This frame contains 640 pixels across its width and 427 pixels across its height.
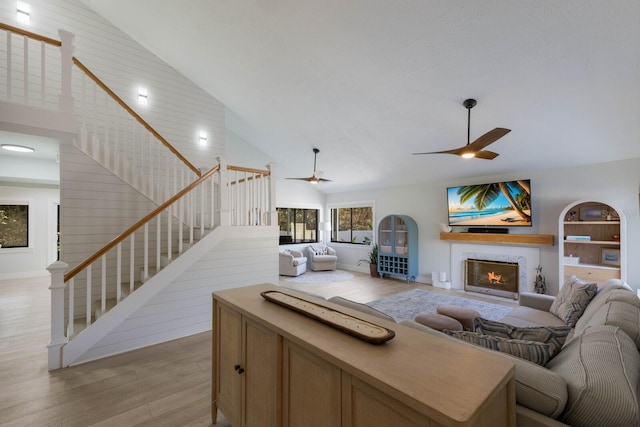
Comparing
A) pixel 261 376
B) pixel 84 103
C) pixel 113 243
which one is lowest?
pixel 261 376

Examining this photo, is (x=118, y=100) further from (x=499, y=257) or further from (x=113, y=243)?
(x=499, y=257)

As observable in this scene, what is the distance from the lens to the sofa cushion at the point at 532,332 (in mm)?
1532

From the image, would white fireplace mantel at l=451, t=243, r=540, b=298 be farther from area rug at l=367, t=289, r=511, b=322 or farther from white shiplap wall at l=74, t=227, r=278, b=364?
white shiplap wall at l=74, t=227, r=278, b=364

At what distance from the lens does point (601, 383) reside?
1.09 m

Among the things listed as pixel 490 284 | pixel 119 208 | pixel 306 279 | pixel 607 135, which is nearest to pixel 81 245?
pixel 119 208

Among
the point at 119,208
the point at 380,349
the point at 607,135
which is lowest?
the point at 380,349

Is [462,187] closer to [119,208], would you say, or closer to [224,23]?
[224,23]

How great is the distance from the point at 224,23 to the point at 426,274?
6455 mm

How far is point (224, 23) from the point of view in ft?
12.8

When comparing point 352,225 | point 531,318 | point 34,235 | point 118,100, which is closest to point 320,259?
point 352,225

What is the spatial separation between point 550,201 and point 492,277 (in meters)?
1.82

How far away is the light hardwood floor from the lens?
218 cm

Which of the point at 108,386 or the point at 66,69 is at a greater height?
the point at 66,69

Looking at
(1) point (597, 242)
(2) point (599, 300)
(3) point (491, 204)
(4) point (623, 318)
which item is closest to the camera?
(4) point (623, 318)
